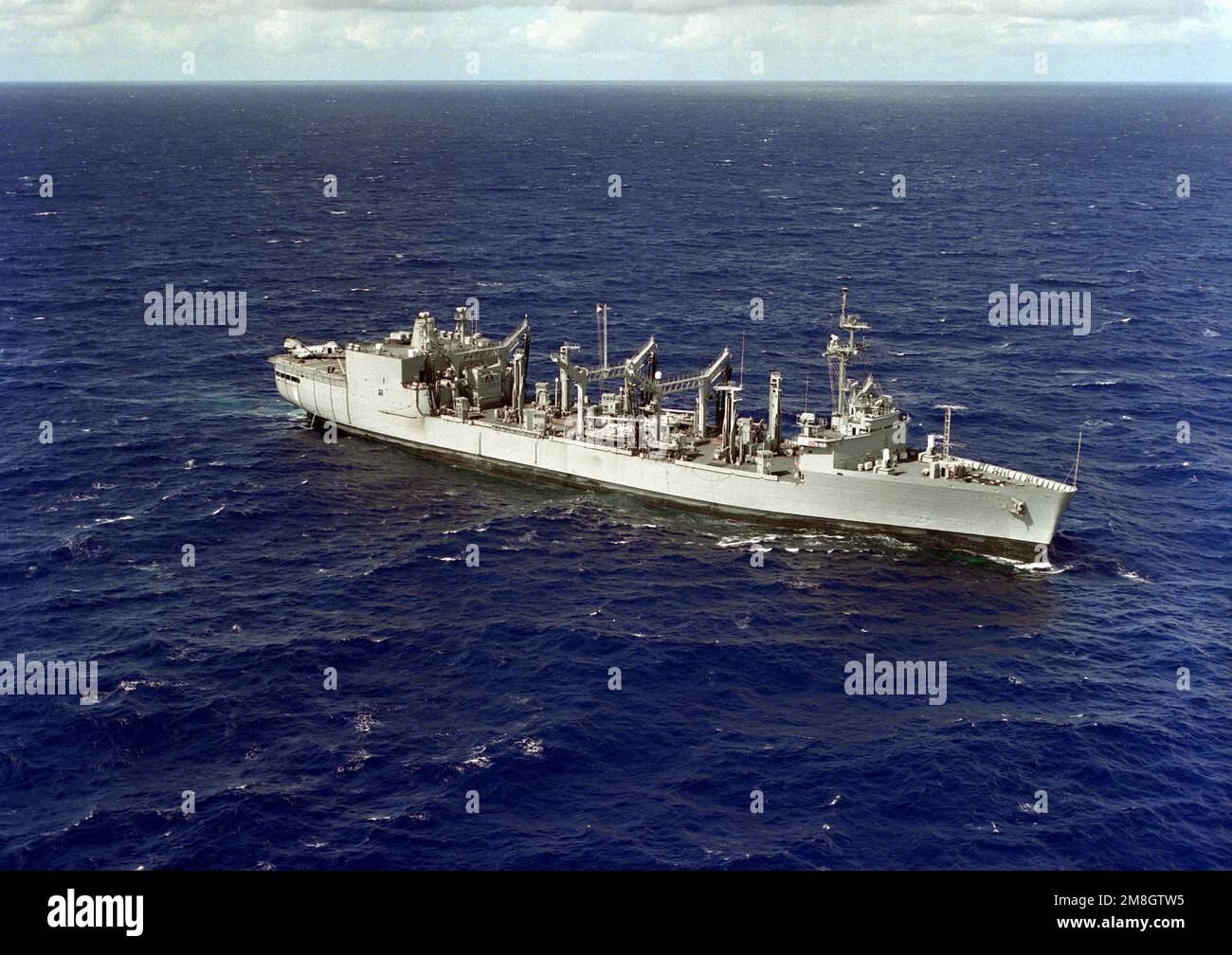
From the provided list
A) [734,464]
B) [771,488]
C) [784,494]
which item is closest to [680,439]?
[734,464]

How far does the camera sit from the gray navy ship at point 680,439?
91500 mm

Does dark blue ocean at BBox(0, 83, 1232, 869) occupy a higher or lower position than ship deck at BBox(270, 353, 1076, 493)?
lower

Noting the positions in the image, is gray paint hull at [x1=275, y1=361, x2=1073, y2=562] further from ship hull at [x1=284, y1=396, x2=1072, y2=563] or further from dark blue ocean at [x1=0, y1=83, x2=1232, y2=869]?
dark blue ocean at [x1=0, y1=83, x2=1232, y2=869]

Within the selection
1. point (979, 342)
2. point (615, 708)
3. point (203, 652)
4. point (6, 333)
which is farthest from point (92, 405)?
point (979, 342)

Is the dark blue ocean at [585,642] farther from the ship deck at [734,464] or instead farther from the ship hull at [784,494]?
the ship deck at [734,464]

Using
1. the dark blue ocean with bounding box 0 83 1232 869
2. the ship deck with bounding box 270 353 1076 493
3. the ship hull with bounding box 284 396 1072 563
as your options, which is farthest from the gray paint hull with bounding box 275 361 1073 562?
the dark blue ocean with bounding box 0 83 1232 869

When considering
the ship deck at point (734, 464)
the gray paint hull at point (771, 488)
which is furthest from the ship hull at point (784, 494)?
the ship deck at point (734, 464)

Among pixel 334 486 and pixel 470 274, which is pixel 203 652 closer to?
pixel 334 486

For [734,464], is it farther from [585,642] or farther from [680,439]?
[585,642]

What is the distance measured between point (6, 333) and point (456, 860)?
107277mm

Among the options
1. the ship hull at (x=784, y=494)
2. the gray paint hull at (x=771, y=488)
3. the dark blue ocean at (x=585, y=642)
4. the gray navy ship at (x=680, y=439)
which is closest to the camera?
the dark blue ocean at (x=585, y=642)

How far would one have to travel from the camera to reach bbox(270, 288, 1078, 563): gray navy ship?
9150 centimetres

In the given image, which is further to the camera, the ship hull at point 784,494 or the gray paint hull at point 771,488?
the ship hull at point 784,494

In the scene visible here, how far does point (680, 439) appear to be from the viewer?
335ft
